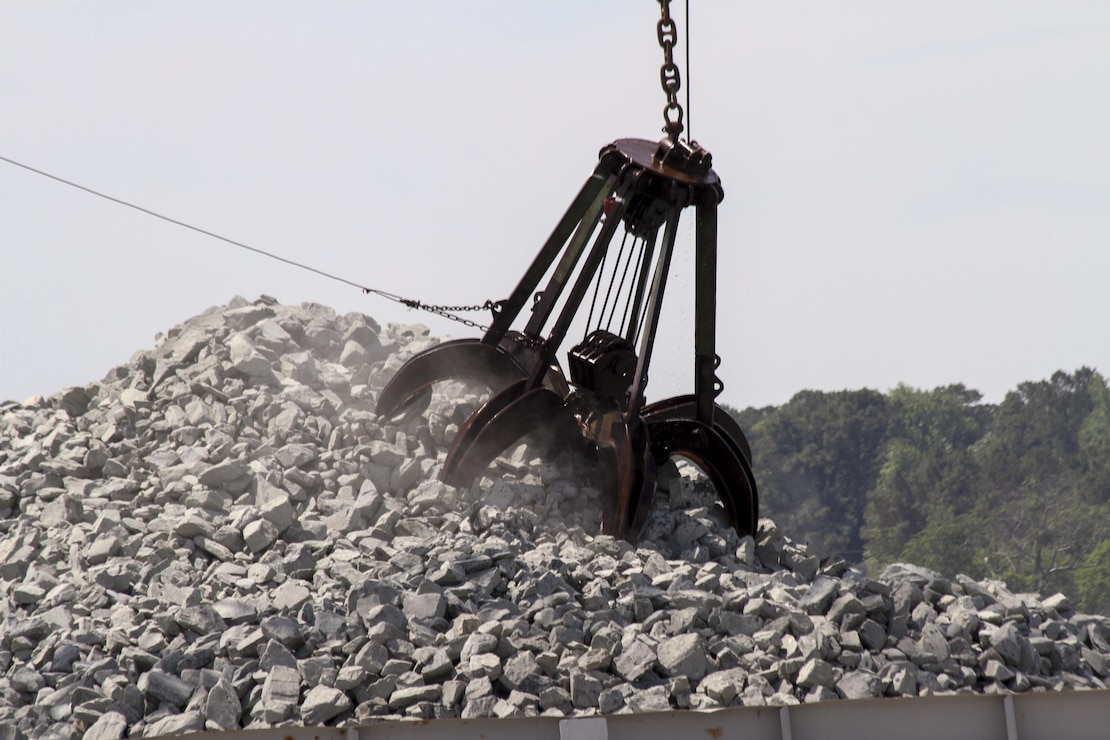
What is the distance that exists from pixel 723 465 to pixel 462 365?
1.93 meters

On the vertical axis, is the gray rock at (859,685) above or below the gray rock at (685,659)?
below

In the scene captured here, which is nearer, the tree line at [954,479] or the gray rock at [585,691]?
the gray rock at [585,691]

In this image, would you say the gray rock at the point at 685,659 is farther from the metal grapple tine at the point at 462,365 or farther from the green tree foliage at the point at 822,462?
the green tree foliage at the point at 822,462

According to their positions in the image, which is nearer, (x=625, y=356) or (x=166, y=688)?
(x=166, y=688)

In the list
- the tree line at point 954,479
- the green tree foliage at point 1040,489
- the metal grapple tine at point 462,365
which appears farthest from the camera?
the tree line at point 954,479

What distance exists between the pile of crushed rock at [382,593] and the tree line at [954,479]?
24.7 meters

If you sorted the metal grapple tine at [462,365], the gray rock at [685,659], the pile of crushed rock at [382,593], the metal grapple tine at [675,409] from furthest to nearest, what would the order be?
the metal grapple tine at [462,365]
the metal grapple tine at [675,409]
the gray rock at [685,659]
the pile of crushed rock at [382,593]

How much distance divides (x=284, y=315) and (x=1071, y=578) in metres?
26.8

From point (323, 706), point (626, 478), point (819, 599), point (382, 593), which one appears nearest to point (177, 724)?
point (323, 706)

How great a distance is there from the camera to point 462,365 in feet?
31.6

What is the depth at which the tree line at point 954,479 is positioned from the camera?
115 ft

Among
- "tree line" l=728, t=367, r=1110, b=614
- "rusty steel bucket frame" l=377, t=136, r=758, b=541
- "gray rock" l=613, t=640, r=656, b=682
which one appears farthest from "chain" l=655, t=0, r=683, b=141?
"tree line" l=728, t=367, r=1110, b=614

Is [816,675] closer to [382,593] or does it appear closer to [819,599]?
[819,599]

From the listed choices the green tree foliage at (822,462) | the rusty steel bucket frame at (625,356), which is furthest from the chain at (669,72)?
the green tree foliage at (822,462)
